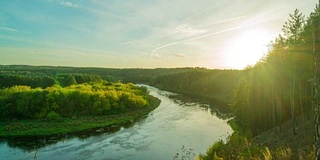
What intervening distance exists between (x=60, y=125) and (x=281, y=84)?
3888cm

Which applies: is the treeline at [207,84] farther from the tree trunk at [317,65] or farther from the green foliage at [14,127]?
the tree trunk at [317,65]

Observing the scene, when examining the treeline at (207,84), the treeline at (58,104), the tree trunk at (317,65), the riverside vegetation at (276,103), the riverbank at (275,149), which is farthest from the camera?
the treeline at (207,84)

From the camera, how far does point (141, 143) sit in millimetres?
39688

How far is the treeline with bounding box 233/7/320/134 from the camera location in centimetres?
3081

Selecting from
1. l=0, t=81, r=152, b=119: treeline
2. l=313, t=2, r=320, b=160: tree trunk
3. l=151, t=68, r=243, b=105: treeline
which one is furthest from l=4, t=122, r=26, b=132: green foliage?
l=151, t=68, r=243, b=105: treeline

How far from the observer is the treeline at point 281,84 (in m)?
30.8

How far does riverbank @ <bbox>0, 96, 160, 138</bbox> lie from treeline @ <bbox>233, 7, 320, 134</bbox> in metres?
25.5

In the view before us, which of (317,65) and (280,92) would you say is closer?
(317,65)

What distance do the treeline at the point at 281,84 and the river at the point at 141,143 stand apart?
5647 millimetres

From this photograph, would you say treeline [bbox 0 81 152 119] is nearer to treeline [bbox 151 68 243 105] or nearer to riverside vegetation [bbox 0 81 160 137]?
riverside vegetation [bbox 0 81 160 137]

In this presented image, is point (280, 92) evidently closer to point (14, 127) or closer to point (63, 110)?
point (14, 127)

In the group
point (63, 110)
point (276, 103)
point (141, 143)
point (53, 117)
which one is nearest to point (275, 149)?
point (276, 103)

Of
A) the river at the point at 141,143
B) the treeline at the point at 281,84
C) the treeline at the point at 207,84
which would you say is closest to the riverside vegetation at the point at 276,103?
the treeline at the point at 281,84

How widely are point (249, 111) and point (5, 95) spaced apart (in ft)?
186
